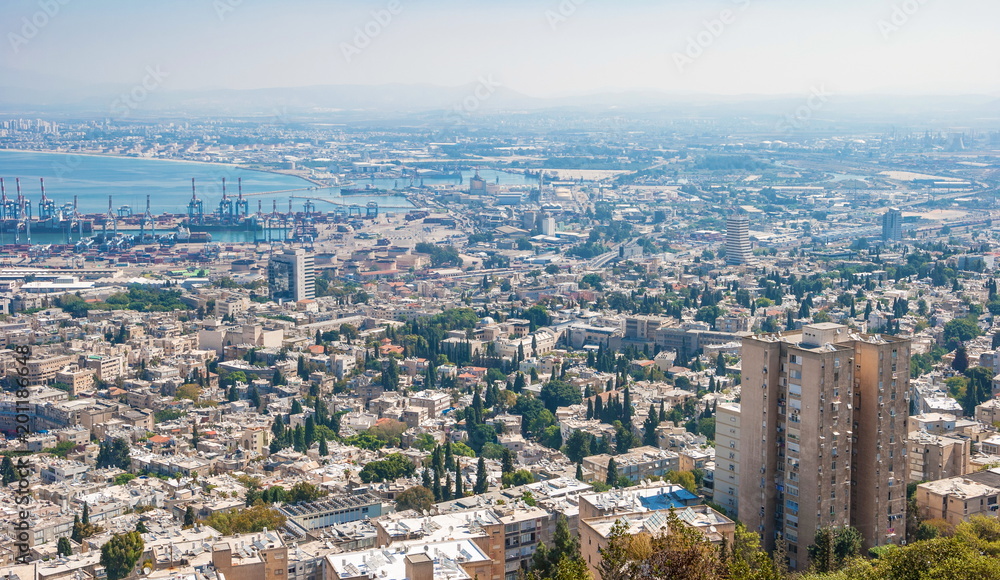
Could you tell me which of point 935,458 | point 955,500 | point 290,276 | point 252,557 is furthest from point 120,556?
point 290,276

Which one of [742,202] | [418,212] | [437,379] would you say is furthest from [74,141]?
[437,379]

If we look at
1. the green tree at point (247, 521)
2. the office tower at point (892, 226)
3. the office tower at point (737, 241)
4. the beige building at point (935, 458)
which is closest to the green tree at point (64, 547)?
the green tree at point (247, 521)

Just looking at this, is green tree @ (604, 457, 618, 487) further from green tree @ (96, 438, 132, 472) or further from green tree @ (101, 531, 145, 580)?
green tree @ (96, 438, 132, 472)

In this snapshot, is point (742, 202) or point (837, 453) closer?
point (837, 453)

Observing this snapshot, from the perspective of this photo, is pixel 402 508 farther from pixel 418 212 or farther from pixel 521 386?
pixel 418 212

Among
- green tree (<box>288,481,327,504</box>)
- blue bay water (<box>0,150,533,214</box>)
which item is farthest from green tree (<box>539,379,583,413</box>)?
blue bay water (<box>0,150,533,214</box>)
